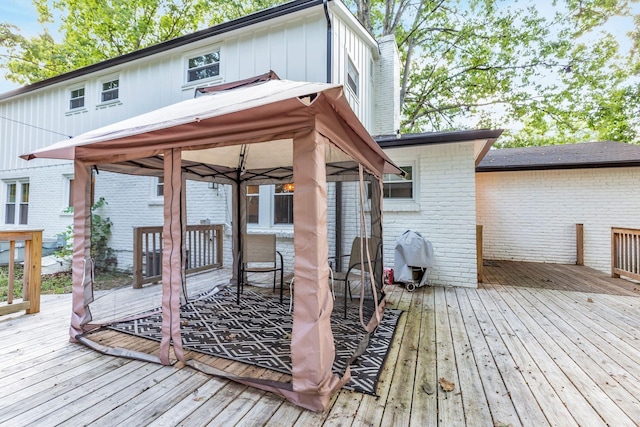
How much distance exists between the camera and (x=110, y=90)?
24.3 ft

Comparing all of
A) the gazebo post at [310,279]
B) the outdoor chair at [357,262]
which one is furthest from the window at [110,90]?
the gazebo post at [310,279]

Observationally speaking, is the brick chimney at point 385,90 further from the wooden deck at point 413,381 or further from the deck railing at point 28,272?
the deck railing at point 28,272

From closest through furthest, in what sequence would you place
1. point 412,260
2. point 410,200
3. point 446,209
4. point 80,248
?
1. point 80,248
2. point 412,260
3. point 446,209
4. point 410,200

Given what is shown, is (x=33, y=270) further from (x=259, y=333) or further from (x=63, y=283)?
(x=259, y=333)

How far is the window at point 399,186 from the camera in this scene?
553 centimetres

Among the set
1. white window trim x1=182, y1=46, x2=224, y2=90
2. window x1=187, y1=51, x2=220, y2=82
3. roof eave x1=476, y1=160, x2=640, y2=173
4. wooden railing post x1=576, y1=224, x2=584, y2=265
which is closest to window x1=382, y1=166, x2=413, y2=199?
roof eave x1=476, y1=160, x2=640, y2=173

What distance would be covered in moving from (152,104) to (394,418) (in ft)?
25.8

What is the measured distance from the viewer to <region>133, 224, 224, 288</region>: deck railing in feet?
15.4

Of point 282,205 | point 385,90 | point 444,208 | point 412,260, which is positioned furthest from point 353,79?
point 412,260

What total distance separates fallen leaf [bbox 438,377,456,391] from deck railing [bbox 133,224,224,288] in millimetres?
4703

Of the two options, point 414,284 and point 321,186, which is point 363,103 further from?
point 321,186

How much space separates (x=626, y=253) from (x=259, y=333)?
6.99m

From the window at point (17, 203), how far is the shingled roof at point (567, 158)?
13.4 m

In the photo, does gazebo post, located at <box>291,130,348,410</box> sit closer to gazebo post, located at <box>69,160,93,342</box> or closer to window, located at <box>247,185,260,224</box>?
gazebo post, located at <box>69,160,93,342</box>
